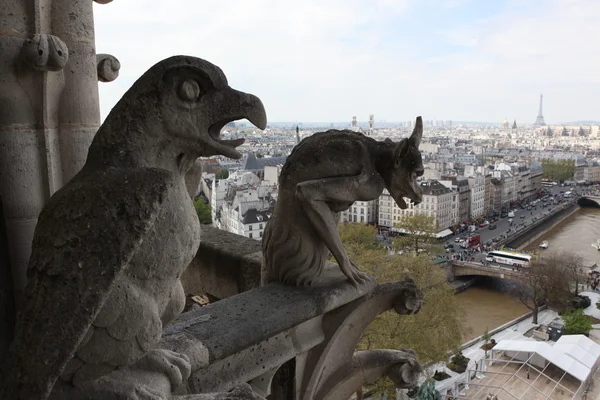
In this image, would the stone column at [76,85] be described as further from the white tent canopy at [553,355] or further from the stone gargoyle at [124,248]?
the white tent canopy at [553,355]

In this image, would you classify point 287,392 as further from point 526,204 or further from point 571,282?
point 526,204

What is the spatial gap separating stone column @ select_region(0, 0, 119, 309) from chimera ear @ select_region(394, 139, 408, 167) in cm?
141

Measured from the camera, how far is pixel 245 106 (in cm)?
146

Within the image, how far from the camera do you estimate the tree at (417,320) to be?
10969mm

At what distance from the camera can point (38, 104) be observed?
6.36 ft

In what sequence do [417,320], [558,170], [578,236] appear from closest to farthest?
1. [417,320]
2. [578,236]
3. [558,170]

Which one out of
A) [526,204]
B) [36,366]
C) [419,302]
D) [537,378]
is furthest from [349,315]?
[526,204]

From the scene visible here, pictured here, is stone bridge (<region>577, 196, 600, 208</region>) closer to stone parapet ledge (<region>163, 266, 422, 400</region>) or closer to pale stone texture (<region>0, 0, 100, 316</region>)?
stone parapet ledge (<region>163, 266, 422, 400</region>)

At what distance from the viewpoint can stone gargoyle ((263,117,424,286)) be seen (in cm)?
250

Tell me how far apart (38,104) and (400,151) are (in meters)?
→ 1.61

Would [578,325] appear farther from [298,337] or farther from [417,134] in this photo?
[298,337]

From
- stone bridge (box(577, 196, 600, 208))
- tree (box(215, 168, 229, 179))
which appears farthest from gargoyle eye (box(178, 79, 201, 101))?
stone bridge (box(577, 196, 600, 208))

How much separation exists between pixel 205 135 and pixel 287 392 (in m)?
1.49

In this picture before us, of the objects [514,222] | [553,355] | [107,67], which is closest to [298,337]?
[107,67]
